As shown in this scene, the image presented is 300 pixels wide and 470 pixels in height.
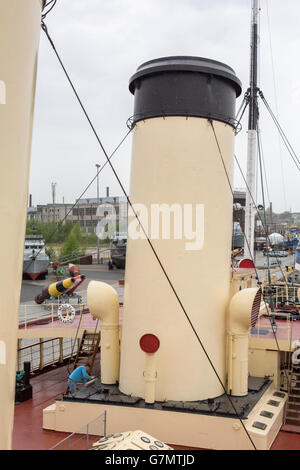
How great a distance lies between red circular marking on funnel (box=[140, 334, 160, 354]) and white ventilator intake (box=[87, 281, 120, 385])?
2039 mm

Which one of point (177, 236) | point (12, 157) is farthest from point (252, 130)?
point (12, 157)

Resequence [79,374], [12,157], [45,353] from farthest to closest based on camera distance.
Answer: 1. [45,353]
2. [79,374]
3. [12,157]

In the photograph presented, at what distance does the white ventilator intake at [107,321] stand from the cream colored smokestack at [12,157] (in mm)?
9805

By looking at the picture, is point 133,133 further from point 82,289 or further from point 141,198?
point 82,289

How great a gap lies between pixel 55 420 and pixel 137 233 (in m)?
5.34

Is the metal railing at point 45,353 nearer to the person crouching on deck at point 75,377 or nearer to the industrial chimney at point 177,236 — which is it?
the person crouching on deck at point 75,377

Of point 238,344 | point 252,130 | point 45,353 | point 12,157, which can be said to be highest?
point 252,130

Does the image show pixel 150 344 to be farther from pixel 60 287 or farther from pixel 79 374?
pixel 60 287

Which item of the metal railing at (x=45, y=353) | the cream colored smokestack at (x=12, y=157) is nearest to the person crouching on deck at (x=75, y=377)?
the metal railing at (x=45, y=353)

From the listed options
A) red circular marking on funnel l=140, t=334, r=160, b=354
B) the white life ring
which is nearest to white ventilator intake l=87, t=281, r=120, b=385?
red circular marking on funnel l=140, t=334, r=160, b=354

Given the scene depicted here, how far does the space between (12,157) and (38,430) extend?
432 inches

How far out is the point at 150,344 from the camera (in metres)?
11.5

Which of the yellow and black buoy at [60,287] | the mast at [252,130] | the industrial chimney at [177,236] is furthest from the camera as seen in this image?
the mast at [252,130]

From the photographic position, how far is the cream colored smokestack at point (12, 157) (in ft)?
9.84
